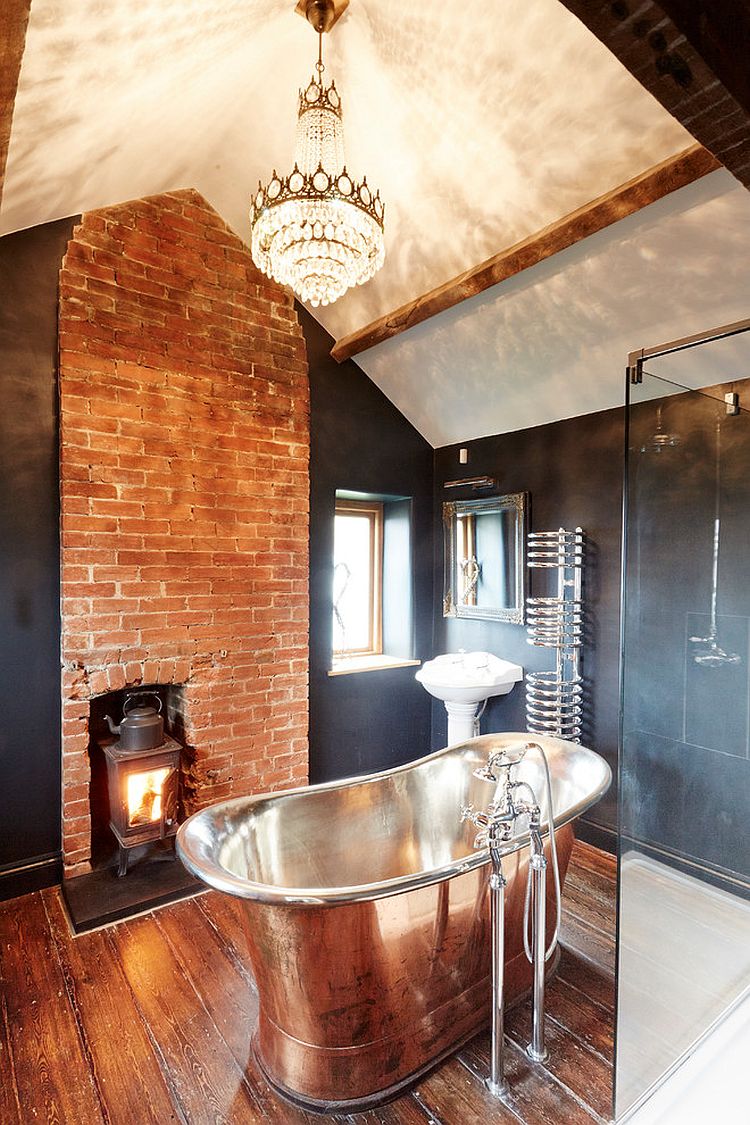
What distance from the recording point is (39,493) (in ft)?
8.78

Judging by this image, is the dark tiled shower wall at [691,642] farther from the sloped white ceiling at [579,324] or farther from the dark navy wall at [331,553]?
the dark navy wall at [331,553]

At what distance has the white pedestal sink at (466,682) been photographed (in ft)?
11.0

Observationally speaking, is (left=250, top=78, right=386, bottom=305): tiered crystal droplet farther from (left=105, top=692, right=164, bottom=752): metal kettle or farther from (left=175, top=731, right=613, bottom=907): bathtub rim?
(left=105, top=692, right=164, bottom=752): metal kettle

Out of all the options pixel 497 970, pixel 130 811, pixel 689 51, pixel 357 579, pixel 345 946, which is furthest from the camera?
pixel 357 579

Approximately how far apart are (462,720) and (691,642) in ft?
5.03

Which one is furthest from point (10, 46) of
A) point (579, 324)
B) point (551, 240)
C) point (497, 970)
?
point (497, 970)

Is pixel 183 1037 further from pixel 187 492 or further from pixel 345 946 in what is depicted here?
pixel 187 492

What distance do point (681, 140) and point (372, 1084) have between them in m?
2.94

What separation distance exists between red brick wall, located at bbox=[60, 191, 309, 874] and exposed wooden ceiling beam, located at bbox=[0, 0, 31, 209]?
1.54 metres

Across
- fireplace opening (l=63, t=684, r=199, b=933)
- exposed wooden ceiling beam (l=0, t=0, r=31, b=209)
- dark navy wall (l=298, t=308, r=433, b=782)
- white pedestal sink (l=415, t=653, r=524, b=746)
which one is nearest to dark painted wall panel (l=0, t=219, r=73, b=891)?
fireplace opening (l=63, t=684, r=199, b=933)

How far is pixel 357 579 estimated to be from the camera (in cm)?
412

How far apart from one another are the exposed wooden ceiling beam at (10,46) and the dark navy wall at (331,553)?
7.64ft

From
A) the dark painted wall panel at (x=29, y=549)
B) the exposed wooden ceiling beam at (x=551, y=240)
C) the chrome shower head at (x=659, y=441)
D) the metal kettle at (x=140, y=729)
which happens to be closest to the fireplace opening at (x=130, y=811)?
the metal kettle at (x=140, y=729)

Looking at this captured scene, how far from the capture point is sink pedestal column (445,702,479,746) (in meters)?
3.53
